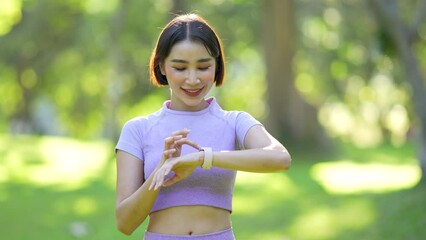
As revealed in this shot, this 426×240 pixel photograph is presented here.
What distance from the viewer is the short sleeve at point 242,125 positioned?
134 inches

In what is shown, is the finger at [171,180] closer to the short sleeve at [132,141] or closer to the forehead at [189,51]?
the short sleeve at [132,141]

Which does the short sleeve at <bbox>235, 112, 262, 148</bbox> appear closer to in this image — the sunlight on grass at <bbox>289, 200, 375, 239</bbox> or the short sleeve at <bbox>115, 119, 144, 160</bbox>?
the short sleeve at <bbox>115, 119, 144, 160</bbox>

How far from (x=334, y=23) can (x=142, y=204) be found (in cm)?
2903

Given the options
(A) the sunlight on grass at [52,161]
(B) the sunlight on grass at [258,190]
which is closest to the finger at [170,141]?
(B) the sunlight on grass at [258,190]

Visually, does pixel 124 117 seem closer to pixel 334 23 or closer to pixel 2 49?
pixel 2 49

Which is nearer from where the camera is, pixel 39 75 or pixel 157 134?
pixel 157 134

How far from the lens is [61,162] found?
18562mm

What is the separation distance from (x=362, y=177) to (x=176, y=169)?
13.4 m

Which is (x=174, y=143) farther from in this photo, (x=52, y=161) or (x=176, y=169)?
(x=52, y=161)

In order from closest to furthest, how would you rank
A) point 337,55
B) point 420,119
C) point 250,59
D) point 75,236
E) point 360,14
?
point 75,236 < point 420,119 < point 360,14 < point 337,55 < point 250,59

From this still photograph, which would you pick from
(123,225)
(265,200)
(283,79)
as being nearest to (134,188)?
(123,225)

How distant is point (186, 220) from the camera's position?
3.31 metres

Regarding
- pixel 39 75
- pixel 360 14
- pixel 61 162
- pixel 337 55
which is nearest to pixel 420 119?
pixel 61 162

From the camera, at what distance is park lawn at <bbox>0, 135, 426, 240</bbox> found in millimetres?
10078
